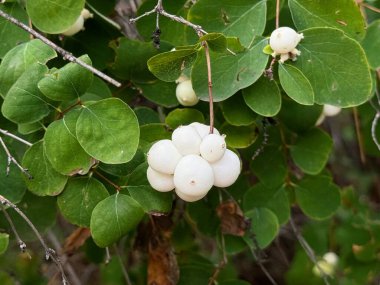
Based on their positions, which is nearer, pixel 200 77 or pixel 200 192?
pixel 200 192

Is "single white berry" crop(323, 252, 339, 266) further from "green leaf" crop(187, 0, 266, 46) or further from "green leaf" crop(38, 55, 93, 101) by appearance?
"green leaf" crop(38, 55, 93, 101)

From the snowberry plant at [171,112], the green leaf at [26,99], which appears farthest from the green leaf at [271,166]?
the green leaf at [26,99]

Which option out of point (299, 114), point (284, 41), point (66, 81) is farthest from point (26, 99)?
point (299, 114)

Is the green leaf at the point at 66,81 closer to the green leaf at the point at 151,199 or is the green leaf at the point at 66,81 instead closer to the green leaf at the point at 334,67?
the green leaf at the point at 151,199

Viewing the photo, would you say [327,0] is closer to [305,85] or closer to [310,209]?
[305,85]

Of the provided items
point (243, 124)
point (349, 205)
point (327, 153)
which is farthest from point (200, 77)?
point (349, 205)

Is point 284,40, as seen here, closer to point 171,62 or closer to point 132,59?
point 171,62

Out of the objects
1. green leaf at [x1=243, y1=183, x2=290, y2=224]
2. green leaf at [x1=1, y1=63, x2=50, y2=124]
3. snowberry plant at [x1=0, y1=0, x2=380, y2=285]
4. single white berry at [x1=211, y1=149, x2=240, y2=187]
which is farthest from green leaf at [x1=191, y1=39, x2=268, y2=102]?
green leaf at [x1=243, y1=183, x2=290, y2=224]
